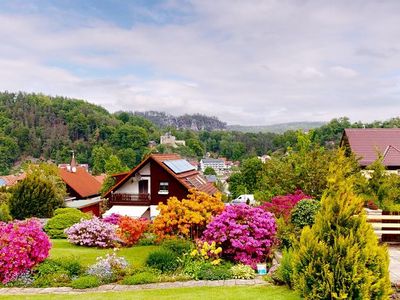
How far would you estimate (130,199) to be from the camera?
33.8 meters

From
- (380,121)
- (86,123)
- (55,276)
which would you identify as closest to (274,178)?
(55,276)

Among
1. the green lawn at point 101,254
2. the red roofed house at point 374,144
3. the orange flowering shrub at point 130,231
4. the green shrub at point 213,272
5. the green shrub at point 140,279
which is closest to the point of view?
the green shrub at point 140,279

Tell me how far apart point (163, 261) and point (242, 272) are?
2.23m

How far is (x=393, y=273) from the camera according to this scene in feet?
30.8

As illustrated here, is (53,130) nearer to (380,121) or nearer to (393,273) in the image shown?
(380,121)

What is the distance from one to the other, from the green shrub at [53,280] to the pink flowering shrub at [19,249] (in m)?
0.62

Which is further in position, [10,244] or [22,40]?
[22,40]

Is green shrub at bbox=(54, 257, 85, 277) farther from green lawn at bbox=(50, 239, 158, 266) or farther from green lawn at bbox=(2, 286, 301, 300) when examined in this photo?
green lawn at bbox=(2, 286, 301, 300)

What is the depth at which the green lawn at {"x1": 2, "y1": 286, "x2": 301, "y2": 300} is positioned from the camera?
28.3ft

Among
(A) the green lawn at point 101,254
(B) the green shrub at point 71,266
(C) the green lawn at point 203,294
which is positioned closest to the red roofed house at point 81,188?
(A) the green lawn at point 101,254

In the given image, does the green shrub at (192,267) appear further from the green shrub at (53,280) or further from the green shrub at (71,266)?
the green shrub at (53,280)

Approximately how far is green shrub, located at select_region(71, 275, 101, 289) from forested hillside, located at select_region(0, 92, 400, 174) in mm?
91742

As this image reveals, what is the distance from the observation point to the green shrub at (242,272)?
34.3 feet

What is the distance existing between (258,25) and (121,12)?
7.12 meters
